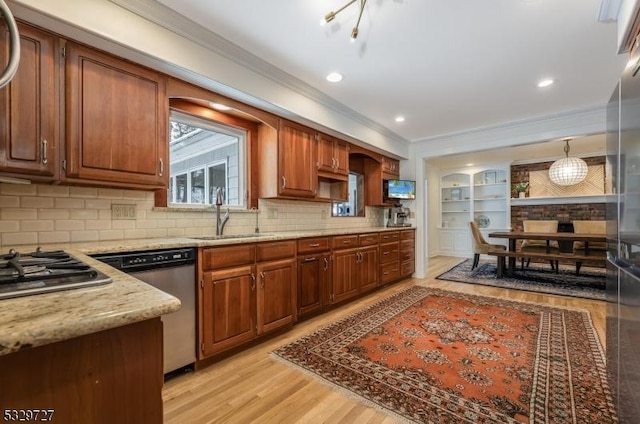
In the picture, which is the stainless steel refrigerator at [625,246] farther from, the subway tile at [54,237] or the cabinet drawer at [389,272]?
the subway tile at [54,237]

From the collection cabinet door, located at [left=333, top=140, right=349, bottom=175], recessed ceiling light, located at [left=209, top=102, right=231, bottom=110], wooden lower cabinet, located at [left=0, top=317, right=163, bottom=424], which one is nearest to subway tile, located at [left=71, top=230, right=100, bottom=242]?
recessed ceiling light, located at [left=209, top=102, right=231, bottom=110]

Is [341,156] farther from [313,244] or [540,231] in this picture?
A: [540,231]

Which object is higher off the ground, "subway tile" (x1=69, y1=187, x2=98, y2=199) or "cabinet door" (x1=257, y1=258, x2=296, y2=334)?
"subway tile" (x1=69, y1=187, x2=98, y2=199)

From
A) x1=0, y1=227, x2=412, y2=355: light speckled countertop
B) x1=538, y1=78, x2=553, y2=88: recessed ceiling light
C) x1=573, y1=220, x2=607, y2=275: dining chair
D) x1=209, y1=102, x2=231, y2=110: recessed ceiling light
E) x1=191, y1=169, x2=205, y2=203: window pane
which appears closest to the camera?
x1=0, y1=227, x2=412, y2=355: light speckled countertop

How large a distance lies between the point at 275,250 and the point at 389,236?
89.8 inches

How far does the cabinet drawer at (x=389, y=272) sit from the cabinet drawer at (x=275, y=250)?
189 centimetres

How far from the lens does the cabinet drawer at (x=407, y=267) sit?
4.74 metres

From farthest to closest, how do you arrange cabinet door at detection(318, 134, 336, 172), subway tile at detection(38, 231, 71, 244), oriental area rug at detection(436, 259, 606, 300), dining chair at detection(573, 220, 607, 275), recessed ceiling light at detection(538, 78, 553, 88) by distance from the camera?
dining chair at detection(573, 220, 607, 275)
oriental area rug at detection(436, 259, 606, 300)
cabinet door at detection(318, 134, 336, 172)
recessed ceiling light at detection(538, 78, 553, 88)
subway tile at detection(38, 231, 71, 244)

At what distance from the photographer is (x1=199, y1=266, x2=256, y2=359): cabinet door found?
6.95 feet

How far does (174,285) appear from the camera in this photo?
1961mm

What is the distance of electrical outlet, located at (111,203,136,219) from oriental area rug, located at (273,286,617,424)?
5.20 feet

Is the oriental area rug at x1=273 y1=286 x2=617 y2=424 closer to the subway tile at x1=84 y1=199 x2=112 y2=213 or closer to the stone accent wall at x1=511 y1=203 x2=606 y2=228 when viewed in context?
the subway tile at x1=84 y1=199 x2=112 y2=213

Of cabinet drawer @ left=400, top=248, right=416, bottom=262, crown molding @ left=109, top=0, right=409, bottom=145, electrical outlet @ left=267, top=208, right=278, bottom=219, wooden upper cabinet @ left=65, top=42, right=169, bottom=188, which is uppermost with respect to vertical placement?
crown molding @ left=109, top=0, right=409, bottom=145

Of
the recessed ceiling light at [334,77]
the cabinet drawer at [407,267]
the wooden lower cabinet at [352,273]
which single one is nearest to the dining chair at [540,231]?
the cabinet drawer at [407,267]
